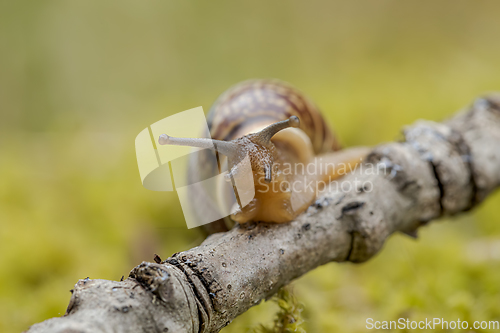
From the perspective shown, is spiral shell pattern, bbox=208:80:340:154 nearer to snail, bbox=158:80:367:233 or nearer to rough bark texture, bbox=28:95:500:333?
snail, bbox=158:80:367:233

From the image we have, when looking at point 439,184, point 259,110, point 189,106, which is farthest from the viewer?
point 189,106

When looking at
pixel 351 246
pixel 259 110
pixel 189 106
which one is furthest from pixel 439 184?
pixel 189 106

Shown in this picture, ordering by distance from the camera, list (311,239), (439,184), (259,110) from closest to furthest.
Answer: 1. (311,239)
2. (439,184)
3. (259,110)

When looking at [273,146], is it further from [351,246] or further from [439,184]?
[439,184]

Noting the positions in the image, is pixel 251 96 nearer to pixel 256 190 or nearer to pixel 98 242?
pixel 256 190

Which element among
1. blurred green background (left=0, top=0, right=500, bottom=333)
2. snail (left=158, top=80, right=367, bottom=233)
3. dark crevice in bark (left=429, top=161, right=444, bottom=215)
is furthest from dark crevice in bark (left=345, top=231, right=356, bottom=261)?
dark crevice in bark (left=429, top=161, right=444, bottom=215)

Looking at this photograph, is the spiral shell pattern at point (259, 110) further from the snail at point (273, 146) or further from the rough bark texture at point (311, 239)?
the rough bark texture at point (311, 239)
